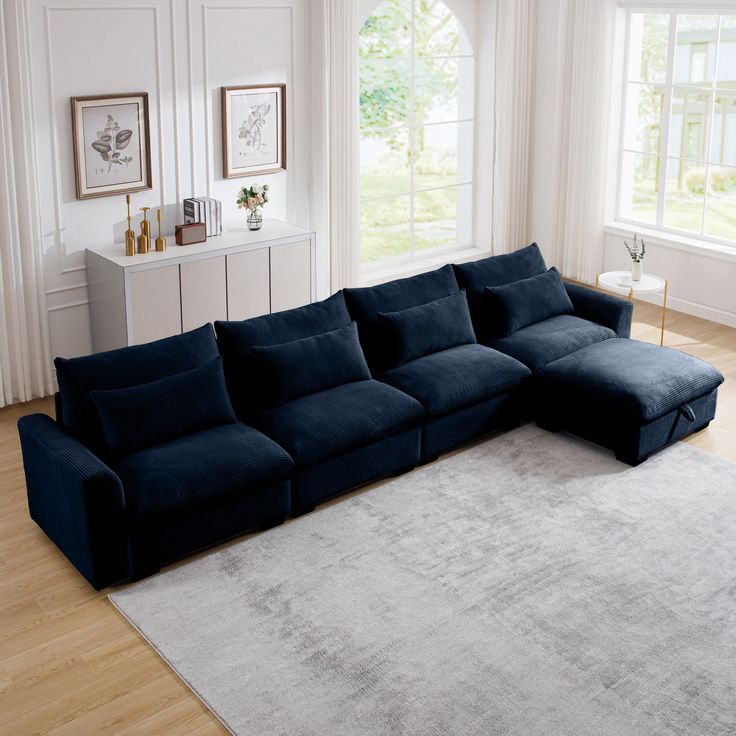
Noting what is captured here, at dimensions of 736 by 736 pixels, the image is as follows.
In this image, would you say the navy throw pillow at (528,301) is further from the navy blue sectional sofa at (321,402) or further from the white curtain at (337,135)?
the white curtain at (337,135)

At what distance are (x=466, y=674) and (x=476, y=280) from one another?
10.0 ft

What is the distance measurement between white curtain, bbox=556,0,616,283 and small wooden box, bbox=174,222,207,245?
3.36 meters

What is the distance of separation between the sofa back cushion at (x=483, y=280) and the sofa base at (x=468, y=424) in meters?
0.59

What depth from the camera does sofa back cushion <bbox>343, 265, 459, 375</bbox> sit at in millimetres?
5898

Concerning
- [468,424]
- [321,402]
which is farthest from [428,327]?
[321,402]

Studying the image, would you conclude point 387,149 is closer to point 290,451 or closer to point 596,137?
point 596,137

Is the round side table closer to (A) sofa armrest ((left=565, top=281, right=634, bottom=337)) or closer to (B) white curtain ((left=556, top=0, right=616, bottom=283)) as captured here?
(A) sofa armrest ((left=565, top=281, right=634, bottom=337))

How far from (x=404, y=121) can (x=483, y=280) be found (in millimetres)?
8280

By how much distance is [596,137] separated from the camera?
8430mm

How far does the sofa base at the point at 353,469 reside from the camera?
510cm

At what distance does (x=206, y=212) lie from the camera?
22.7 feet

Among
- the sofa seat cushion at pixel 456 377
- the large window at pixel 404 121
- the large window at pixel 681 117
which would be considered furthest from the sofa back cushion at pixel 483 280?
the large window at pixel 404 121

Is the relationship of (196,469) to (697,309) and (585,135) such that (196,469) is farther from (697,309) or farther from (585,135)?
(585,135)

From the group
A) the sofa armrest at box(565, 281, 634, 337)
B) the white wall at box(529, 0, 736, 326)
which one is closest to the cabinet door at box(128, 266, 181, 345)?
the sofa armrest at box(565, 281, 634, 337)
